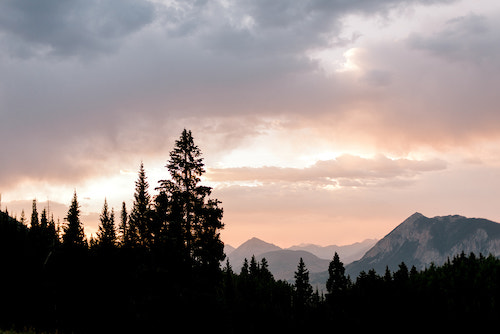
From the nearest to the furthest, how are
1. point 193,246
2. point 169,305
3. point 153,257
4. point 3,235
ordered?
point 169,305
point 153,257
point 3,235
point 193,246

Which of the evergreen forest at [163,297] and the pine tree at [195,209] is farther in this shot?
the pine tree at [195,209]

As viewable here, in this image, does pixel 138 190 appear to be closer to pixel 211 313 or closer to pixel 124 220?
pixel 124 220

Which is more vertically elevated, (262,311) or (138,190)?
(138,190)

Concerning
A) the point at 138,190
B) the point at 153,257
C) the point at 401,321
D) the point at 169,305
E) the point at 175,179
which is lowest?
the point at 401,321

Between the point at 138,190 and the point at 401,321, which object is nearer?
the point at 401,321

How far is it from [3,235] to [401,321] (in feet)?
78.4

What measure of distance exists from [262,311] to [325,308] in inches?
158

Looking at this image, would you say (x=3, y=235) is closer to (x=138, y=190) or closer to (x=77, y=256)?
(x=77, y=256)

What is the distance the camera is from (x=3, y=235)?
88.2ft

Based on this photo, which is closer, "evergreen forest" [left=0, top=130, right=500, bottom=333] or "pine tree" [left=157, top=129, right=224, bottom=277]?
"evergreen forest" [left=0, top=130, right=500, bottom=333]

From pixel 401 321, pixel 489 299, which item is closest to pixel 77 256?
pixel 401 321

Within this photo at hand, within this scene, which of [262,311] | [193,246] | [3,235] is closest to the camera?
[3,235]

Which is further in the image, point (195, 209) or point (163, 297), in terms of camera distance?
point (195, 209)

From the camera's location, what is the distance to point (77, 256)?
26.4 m
